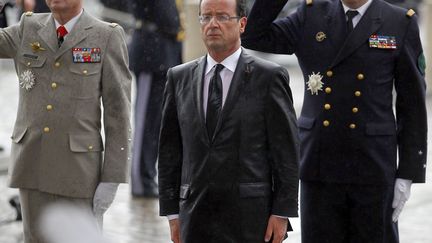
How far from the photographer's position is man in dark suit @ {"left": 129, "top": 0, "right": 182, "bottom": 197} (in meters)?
8.91

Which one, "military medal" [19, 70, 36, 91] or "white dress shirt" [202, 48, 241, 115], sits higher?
"white dress shirt" [202, 48, 241, 115]

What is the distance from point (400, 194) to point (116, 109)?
1.44m

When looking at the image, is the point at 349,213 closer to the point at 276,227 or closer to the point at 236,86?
the point at 276,227

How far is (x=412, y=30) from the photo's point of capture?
5.17 m

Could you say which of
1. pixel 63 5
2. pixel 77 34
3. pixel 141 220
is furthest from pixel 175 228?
pixel 141 220

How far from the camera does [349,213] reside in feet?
17.0

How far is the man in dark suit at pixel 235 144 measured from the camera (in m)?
4.43

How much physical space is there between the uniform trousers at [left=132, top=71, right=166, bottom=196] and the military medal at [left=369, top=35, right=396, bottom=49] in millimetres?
4003

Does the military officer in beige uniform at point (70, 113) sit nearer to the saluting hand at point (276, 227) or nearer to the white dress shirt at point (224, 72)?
the white dress shirt at point (224, 72)

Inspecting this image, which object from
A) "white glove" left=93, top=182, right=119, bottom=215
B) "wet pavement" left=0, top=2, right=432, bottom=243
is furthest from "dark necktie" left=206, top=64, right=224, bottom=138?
"wet pavement" left=0, top=2, right=432, bottom=243

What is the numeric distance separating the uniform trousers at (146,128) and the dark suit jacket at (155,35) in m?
0.09

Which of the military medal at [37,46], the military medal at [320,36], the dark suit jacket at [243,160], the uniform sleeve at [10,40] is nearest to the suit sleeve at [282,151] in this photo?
the dark suit jacket at [243,160]

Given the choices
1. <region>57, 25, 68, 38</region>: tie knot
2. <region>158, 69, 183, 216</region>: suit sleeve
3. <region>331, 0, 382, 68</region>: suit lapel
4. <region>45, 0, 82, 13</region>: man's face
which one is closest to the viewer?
<region>158, 69, 183, 216</region>: suit sleeve

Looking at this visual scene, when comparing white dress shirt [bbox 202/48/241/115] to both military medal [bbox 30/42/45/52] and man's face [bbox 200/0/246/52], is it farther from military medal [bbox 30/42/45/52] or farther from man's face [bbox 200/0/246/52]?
military medal [bbox 30/42/45/52]
